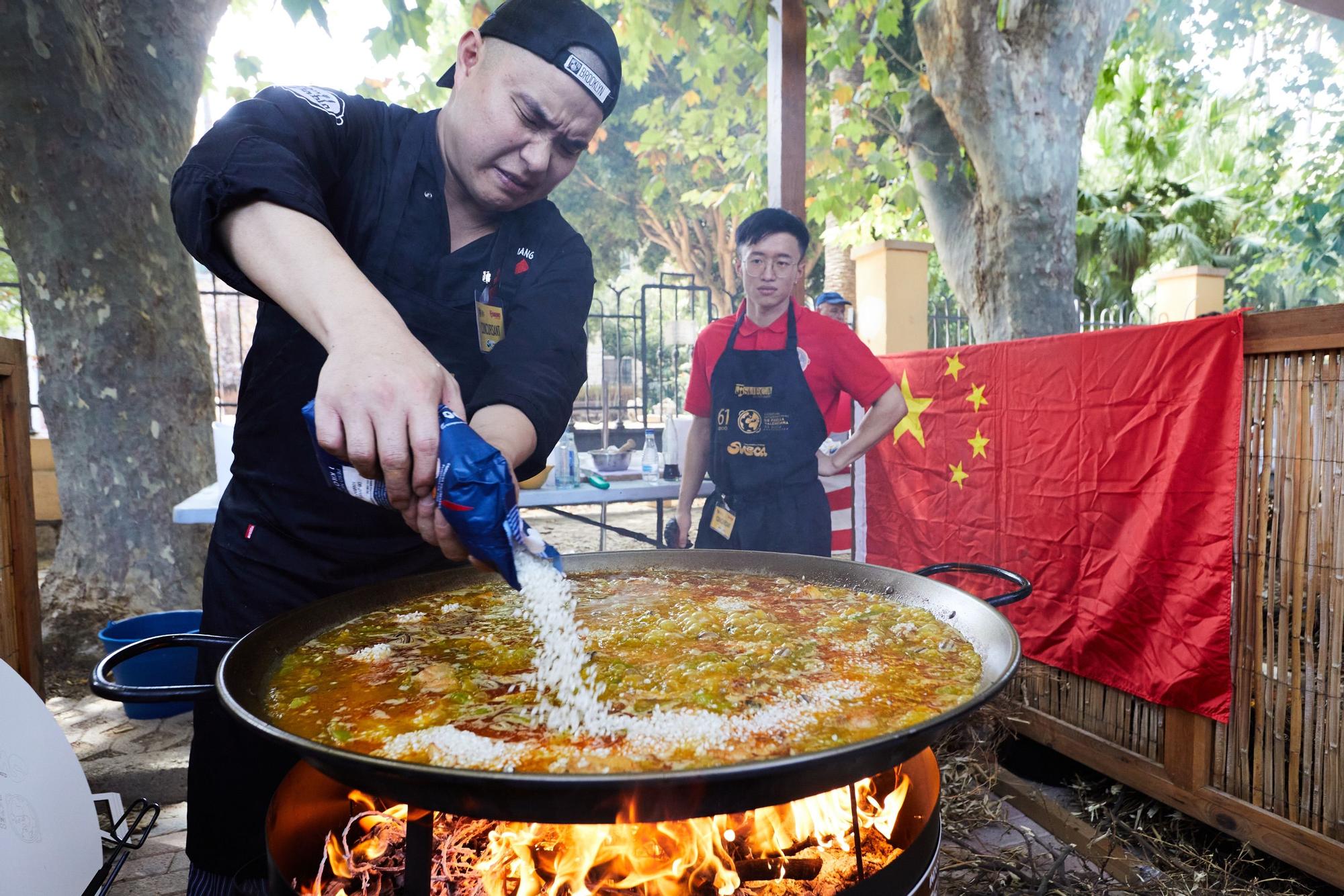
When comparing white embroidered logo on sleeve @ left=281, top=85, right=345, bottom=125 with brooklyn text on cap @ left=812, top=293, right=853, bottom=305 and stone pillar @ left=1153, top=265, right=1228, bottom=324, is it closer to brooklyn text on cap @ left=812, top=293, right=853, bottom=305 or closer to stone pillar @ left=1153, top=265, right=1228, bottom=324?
brooklyn text on cap @ left=812, top=293, right=853, bottom=305

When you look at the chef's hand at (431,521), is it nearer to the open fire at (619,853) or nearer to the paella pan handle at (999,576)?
the open fire at (619,853)

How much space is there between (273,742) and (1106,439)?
3.15 meters

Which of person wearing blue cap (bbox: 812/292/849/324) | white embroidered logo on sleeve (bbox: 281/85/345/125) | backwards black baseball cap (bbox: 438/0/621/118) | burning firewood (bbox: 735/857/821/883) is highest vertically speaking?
person wearing blue cap (bbox: 812/292/849/324)

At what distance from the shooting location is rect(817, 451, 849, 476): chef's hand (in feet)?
13.1

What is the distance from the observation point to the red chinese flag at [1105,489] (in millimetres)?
2586

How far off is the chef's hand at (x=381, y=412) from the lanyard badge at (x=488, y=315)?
0.87 metres

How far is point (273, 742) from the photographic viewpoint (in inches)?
38.7

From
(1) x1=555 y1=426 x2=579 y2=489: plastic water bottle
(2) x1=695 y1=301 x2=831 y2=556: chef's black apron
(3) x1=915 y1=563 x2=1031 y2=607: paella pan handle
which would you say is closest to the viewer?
(3) x1=915 y1=563 x2=1031 y2=607: paella pan handle

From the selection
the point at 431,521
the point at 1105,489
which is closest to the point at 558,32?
the point at 431,521

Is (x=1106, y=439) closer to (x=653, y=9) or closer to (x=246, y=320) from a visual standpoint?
(x=653, y=9)

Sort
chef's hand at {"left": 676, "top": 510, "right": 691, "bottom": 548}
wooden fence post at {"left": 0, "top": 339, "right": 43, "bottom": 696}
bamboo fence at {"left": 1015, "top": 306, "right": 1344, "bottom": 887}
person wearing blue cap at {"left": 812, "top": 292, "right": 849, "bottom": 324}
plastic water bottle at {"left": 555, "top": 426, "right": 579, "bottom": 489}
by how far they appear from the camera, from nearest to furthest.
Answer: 1. bamboo fence at {"left": 1015, "top": 306, "right": 1344, "bottom": 887}
2. wooden fence post at {"left": 0, "top": 339, "right": 43, "bottom": 696}
3. chef's hand at {"left": 676, "top": 510, "right": 691, "bottom": 548}
4. plastic water bottle at {"left": 555, "top": 426, "right": 579, "bottom": 489}
5. person wearing blue cap at {"left": 812, "top": 292, "right": 849, "bottom": 324}

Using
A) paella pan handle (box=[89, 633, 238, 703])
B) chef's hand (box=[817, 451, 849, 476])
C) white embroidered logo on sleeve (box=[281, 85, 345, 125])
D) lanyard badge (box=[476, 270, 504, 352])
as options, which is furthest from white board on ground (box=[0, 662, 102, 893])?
chef's hand (box=[817, 451, 849, 476])

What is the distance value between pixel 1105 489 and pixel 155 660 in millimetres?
4762

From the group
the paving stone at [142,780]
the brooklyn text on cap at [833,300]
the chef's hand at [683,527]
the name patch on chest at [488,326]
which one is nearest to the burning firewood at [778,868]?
the name patch on chest at [488,326]
